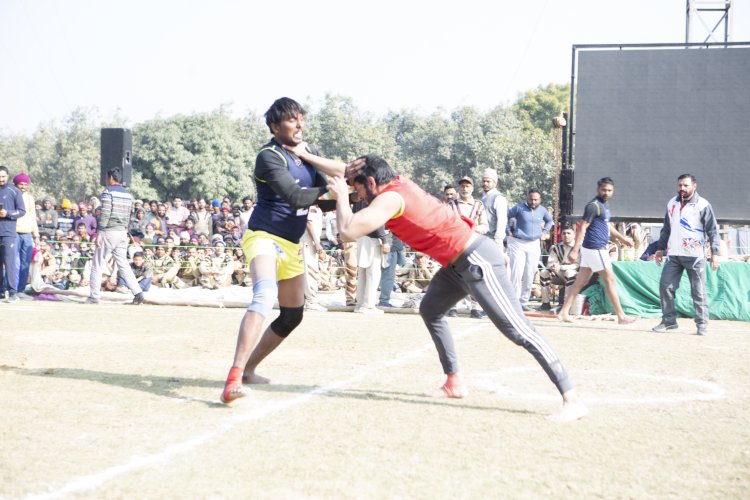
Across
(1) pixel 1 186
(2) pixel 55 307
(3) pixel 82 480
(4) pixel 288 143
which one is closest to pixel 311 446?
(3) pixel 82 480

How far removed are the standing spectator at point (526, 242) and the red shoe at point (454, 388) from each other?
316 inches

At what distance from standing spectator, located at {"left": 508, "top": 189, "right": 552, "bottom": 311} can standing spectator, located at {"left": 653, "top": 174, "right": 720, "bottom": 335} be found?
2.60m

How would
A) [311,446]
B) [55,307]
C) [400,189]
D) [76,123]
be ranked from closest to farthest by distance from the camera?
[311,446], [400,189], [55,307], [76,123]

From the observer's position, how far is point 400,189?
17.7ft

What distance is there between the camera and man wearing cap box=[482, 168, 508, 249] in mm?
13172

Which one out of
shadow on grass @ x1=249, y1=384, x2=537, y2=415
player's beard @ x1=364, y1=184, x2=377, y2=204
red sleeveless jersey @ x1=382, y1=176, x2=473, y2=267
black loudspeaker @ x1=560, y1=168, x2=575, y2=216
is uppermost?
black loudspeaker @ x1=560, y1=168, x2=575, y2=216

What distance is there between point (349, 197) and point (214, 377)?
6.89ft

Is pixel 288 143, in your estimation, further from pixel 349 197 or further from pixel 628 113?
pixel 628 113

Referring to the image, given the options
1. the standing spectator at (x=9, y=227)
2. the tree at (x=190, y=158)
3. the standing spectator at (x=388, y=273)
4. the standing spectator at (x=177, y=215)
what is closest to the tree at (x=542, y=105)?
the tree at (x=190, y=158)

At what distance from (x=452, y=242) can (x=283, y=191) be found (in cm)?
119

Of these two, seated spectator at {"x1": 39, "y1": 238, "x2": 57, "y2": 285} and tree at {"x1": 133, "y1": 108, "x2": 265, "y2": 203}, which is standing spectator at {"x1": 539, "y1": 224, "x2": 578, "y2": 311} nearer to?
seated spectator at {"x1": 39, "y1": 238, "x2": 57, "y2": 285}

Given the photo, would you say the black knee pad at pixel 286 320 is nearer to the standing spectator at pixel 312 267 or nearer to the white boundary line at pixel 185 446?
the white boundary line at pixel 185 446

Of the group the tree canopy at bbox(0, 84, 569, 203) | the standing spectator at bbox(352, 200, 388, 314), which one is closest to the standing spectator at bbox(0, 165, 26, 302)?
the standing spectator at bbox(352, 200, 388, 314)

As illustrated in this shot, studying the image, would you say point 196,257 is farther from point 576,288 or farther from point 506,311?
point 506,311
